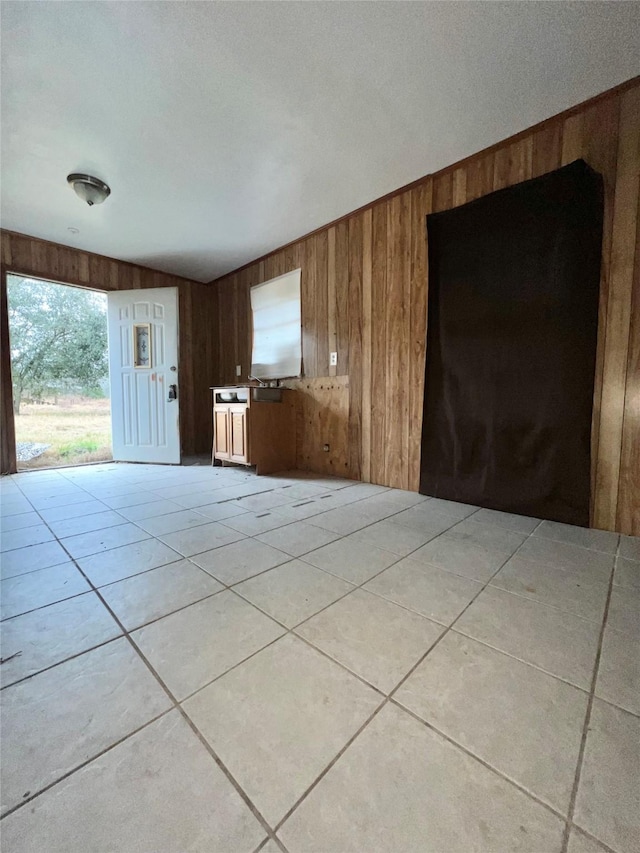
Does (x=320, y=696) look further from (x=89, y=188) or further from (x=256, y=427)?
(x=89, y=188)

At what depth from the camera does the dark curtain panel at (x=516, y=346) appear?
1.93 meters

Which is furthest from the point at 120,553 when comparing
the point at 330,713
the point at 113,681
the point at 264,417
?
the point at 264,417

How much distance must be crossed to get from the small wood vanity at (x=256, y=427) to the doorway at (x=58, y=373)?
2393 millimetres

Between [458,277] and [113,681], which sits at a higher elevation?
[458,277]

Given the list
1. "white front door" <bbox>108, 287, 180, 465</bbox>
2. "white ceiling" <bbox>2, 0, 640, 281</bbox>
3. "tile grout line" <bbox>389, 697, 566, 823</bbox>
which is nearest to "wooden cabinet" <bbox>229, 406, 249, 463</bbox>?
"white front door" <bbox>108, 287, 180, 465</bbox>

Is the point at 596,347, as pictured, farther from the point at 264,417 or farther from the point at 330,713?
the point at 264,417

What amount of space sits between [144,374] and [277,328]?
1725mm

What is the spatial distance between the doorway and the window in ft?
8.62

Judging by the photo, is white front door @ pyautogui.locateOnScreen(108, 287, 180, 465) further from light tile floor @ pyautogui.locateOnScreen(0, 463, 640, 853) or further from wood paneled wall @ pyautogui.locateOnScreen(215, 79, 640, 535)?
light tile floor @ pyautogui.locateOnScreen(0, 463, 640, 853)

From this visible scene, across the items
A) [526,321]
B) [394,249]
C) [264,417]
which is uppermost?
[394,249]

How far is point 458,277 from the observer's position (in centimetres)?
237

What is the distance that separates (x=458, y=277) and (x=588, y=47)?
1127 mm

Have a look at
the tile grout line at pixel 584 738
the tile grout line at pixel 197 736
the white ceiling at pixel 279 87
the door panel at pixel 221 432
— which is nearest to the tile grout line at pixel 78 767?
the tile grout line at pixel 197 736

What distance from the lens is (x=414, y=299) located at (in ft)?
8.68
